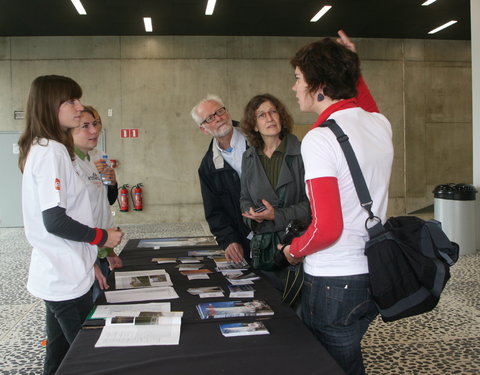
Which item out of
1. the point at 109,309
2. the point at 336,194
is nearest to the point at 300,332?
the point at 336,194

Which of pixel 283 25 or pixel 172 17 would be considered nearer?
pixel 172 17

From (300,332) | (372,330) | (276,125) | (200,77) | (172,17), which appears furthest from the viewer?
(200,77)

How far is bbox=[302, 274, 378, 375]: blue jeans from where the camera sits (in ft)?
4.36

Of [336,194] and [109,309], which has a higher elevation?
[336,194]

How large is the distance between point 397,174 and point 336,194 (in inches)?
376

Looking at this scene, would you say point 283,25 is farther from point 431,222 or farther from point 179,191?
point 431,222

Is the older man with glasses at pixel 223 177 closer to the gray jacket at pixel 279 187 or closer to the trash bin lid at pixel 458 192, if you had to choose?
the gray jacket at pixel 279 187

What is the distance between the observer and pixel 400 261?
4.18 feet

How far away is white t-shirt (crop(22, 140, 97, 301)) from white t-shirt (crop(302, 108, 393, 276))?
915 mm

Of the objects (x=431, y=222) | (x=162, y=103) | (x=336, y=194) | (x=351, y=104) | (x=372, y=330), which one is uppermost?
(x=162, y=103)

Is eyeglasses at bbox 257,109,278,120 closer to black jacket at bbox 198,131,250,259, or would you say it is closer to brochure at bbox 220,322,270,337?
black jacket at bbox 198,131,250,259

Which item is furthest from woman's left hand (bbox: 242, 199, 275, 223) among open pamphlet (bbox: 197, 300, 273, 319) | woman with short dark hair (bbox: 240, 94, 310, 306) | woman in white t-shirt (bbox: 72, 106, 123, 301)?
woman in white t-shirt (bbox: 72, 106, 123, 301)

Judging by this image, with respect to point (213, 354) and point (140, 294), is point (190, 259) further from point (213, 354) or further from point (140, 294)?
point (213, 354)

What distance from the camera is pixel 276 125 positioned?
2.40 metres
